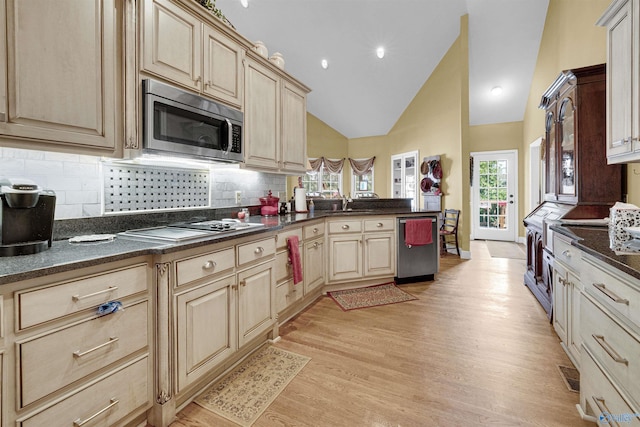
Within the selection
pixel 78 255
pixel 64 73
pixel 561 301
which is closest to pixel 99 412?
pixel 78 255

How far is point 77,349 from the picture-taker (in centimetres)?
113

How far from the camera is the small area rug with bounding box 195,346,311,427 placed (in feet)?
5.17

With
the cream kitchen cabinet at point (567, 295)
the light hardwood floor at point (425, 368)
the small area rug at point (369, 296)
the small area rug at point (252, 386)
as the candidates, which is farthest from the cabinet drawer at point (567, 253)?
the small area rug at point (252, 386)

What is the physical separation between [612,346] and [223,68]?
8.84 ft

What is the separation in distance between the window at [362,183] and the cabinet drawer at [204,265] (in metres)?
7.10

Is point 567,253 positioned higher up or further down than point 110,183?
further down

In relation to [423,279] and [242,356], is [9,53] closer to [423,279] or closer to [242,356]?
[242,356]

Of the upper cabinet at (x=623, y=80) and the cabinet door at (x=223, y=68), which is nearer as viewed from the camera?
the upper cabinet at (x=623, y=80)

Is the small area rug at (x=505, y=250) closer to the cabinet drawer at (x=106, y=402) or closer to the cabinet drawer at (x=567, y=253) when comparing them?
the cabinet drawer at (x=567, y=253)

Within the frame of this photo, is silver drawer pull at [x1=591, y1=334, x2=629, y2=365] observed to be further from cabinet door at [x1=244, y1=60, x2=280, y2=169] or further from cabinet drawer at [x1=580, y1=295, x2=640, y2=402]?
cabinet door at [x1=244, y1=60, x2=280, y2=169]

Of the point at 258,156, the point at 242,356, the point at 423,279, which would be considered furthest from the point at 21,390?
the point at 423,279

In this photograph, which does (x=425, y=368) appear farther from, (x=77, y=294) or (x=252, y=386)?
(x=77, y=294)

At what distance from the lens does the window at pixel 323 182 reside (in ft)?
27.9

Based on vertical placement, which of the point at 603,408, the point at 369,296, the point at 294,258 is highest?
the point at 294,258
